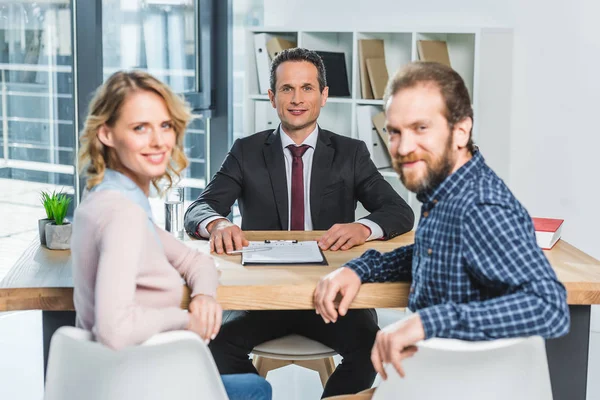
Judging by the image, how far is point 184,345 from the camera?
1349 mm

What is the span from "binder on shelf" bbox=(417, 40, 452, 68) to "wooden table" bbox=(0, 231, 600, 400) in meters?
2.21

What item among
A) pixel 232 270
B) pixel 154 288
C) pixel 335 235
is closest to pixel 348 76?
pixel 335 235

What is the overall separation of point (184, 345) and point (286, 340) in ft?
3.30

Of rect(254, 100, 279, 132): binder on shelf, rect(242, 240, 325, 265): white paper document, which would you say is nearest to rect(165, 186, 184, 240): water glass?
rect(242, 240, 325, 265): white paper document

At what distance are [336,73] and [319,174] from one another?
157cm

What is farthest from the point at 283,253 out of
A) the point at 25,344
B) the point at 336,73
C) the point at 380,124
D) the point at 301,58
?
the point at 336,73

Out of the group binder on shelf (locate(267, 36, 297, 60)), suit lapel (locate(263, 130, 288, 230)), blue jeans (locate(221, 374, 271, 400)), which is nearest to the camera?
blue jeans (locate(221, 374, 271, 400))

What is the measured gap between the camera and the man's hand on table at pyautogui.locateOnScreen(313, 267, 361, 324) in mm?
1796

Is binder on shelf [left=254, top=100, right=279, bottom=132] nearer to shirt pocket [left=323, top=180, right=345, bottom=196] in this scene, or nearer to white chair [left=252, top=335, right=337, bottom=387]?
shirt pocket [left=323, top=180, right=345, bottom=196]

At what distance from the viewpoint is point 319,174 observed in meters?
2.93

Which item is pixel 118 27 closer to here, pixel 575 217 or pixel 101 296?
pixel 575 217

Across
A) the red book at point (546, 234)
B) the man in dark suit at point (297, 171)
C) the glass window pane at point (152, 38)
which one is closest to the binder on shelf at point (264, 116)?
the glass window pane at point (152, 38)

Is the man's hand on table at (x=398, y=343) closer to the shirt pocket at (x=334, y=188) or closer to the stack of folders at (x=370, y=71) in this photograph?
the shirt pocket at (x=334, y=188)

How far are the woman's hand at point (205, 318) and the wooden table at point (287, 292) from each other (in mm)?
100
